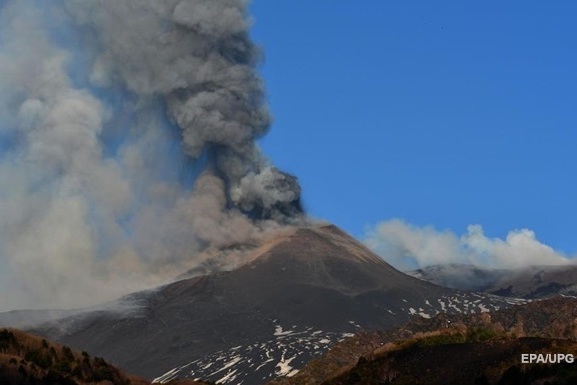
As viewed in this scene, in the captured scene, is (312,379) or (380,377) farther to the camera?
(312,379)

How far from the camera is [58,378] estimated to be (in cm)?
3906

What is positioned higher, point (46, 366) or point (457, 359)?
point (46, 366)

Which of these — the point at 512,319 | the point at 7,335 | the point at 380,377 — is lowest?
the point at 380,377

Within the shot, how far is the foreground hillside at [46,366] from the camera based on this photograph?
37906 mm

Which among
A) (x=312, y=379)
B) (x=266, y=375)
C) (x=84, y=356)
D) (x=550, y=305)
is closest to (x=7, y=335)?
(x=84, y=356)

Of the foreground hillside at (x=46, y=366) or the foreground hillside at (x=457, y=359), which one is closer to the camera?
the foreground hillside at (x=46, y=366)

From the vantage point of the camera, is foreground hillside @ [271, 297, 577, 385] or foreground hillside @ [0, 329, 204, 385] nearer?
foreground hillside @ [0, 329, 204, 385]

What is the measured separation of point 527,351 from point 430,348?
6.11m

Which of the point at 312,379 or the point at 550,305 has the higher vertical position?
the point at 550,305

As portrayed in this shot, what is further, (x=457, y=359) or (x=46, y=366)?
(x=457, y=359)

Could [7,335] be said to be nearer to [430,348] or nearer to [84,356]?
[84,356]

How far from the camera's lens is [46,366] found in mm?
41188

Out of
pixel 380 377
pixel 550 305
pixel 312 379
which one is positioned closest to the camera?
pixel 380 377

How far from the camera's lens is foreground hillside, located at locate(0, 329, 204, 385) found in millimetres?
37906
